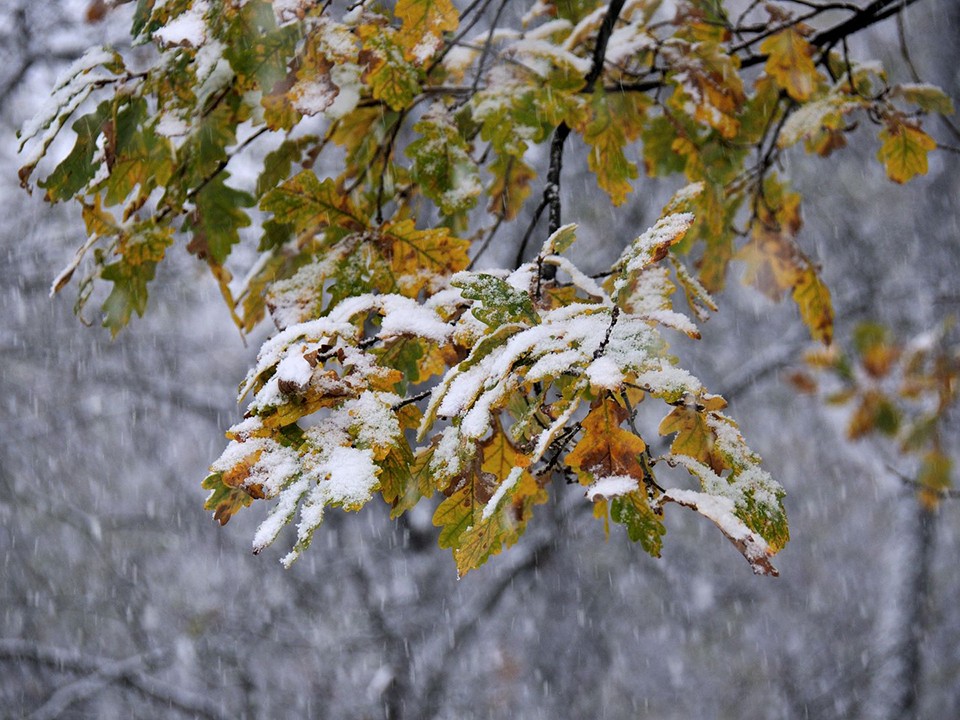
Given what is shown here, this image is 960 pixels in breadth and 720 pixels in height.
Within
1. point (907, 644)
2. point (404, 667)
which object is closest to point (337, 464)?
point (907, 644)

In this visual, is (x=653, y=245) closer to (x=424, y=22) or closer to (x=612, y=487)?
(x=612, y=487)

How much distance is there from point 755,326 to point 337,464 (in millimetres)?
7153

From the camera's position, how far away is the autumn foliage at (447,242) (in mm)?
976

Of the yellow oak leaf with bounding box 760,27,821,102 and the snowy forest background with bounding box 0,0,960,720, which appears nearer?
the yellow oak leaf with bounding box 760,27,821,102

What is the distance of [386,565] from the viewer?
19.5ft

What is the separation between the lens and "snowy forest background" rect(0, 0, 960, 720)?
4.55 meters

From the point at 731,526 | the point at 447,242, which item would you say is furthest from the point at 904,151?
the point at 731,526

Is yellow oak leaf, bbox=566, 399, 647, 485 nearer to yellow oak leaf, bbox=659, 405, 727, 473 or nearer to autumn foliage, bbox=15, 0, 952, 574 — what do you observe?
autumn foliage, bbox=15, 0, 952, 574

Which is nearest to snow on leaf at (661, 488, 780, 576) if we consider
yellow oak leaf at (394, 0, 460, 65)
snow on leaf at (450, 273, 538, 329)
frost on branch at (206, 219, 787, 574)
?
frost on branch at (206, 219, 787, 574)

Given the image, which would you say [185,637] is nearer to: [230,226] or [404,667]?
[404,667]

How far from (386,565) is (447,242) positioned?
15.8ft

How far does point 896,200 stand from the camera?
830 cm

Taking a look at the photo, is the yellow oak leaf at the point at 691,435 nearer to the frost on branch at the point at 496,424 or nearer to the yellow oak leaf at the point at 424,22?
the frost on branch at the point at 496,424

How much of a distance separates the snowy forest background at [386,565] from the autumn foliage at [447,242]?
188cm
